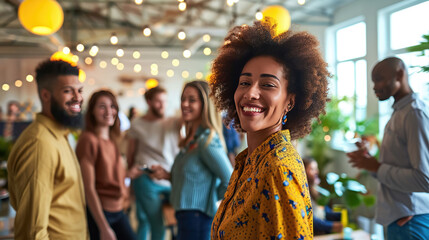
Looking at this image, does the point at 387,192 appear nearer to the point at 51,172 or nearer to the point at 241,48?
the point at 241,48

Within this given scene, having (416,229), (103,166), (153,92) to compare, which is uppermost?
(153,92)

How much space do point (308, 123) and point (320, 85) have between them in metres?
0.16

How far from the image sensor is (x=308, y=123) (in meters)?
1.37

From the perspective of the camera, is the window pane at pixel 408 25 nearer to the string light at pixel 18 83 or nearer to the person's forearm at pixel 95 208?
the person's forearm at pixel 95 208

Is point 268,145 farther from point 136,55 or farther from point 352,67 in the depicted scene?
point 136,55

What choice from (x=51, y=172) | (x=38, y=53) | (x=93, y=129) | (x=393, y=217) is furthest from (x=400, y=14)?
(x=38, y=53)

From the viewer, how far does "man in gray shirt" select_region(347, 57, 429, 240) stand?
5.67 feet

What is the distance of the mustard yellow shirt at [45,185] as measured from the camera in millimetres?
1594

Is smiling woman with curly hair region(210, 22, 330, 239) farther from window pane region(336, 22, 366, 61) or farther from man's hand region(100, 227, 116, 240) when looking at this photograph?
window pane region(336, 22, 366, 61)

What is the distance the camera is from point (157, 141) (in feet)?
11.5

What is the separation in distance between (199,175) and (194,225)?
0.94ft

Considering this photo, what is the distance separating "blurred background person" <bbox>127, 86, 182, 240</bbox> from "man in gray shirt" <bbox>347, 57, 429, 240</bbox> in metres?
1.95

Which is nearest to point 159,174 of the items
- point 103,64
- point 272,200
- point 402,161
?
point 402,161

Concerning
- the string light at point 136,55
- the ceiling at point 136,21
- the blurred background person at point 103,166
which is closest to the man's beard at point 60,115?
the blurred background person at point 103,166
